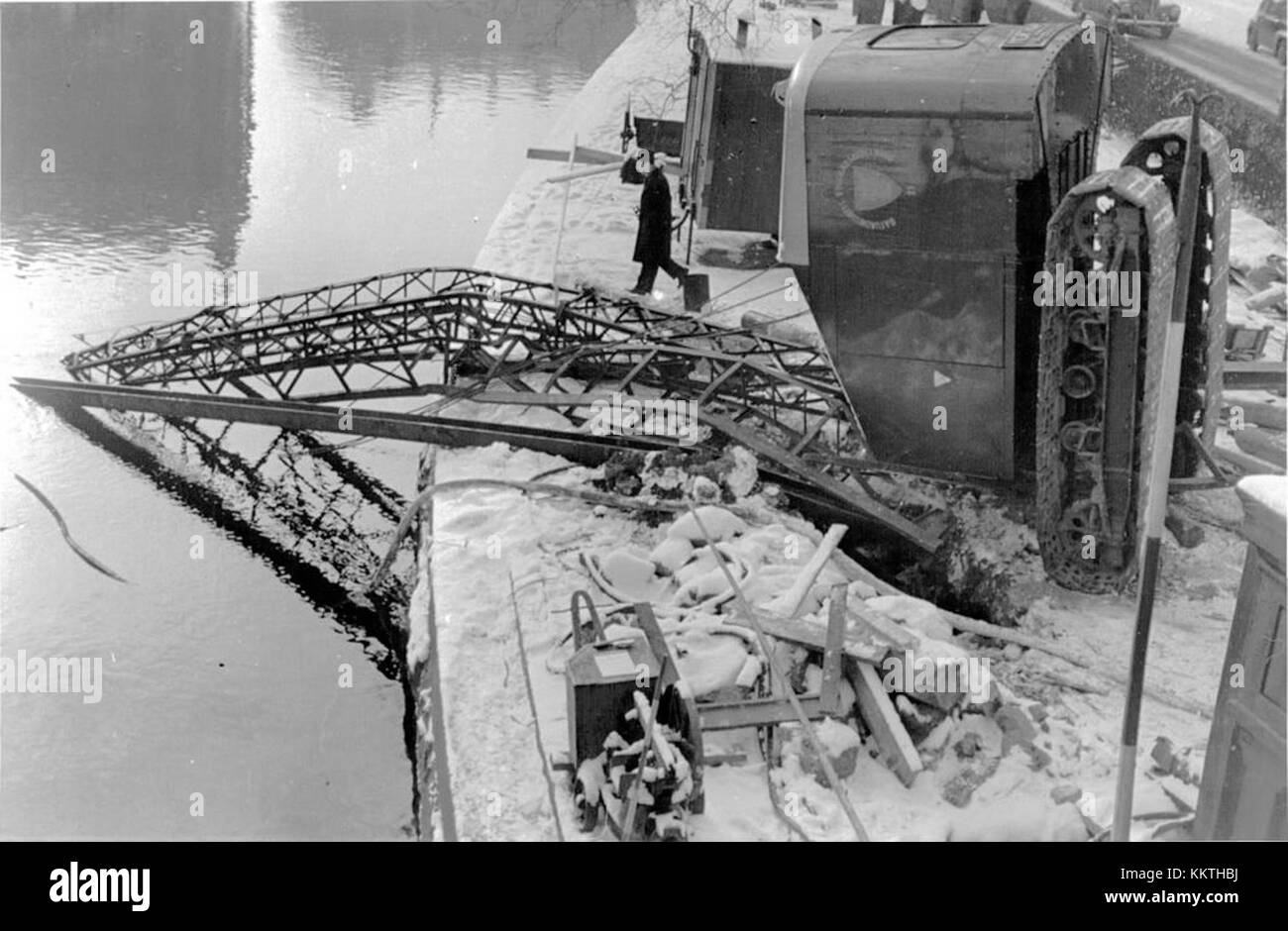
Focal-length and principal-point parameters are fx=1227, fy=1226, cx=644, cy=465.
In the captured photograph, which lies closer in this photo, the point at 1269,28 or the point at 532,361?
the point at 532,361

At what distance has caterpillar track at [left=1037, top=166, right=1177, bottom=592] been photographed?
7.49 meters

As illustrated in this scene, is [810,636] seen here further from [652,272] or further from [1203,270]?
[652,272]

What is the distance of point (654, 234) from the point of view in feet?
48.6

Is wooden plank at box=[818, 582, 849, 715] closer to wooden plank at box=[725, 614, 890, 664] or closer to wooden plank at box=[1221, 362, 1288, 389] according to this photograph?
wooden plank at box=[725, 614, 890, 664]

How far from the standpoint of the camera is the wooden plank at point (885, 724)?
6.31 m

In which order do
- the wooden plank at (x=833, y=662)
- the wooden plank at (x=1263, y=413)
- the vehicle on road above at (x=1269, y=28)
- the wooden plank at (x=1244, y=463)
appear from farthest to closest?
the vehicle on road above at (x=1269, y=28)
the wooden plank at (x=1263, y=413)
the wooden plank at (x=1244, y=463)
the wooden plank at (x=833, y=662)

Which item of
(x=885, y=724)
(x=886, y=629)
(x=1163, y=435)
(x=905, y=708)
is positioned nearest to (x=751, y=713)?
(x=885, y=724)

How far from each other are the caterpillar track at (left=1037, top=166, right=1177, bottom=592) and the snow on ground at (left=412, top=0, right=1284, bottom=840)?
15.2 inches

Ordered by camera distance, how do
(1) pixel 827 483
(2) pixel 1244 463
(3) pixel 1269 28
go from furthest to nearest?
(3) pixel 1269 28 → (2) pixel 1244 463 → (1) pixel 827 483

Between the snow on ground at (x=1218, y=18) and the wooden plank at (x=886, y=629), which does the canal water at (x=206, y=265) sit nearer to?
the wooden plank at (x=886, y=629)

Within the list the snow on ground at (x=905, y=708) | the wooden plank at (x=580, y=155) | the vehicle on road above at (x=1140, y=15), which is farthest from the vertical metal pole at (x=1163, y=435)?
the vehicle on road above at (x=1140, y=15)

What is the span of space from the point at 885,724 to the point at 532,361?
20.7 feet

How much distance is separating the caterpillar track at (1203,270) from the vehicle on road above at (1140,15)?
15012 mm

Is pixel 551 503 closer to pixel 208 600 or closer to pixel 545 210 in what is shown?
pixel 208 600
